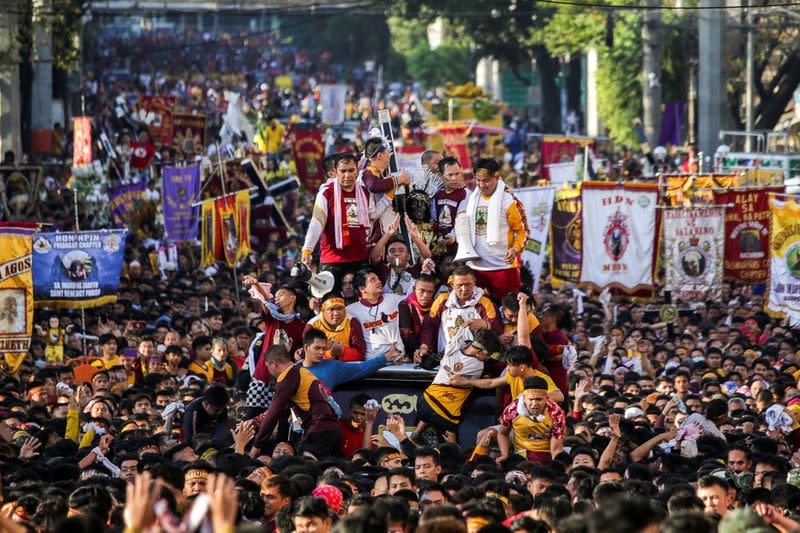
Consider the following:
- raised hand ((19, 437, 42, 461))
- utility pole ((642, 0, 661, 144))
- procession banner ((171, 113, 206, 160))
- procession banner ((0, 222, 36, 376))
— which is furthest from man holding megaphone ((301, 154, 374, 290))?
utility pole ((642, 0, 661, 144))

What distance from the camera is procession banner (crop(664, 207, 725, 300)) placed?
22.8 m

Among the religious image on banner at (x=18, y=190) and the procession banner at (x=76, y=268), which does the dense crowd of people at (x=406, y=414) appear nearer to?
the procession banner at (x=76, y=268)

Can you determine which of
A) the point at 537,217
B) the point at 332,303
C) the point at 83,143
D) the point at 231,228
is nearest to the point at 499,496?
the point at 332,303

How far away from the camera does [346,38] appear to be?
3777 inches

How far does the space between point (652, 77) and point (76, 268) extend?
2346 cm

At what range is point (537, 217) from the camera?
23.0 m

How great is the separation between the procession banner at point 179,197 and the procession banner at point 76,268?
15.1ft

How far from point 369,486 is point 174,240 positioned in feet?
49.7

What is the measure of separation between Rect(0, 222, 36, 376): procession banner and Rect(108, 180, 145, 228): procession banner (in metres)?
8.23

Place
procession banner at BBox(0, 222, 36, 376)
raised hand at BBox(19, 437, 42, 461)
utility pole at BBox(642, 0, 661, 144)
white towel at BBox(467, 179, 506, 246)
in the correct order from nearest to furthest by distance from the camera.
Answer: raised hand at BBox(19, 437, 42, 461)
white towel at BBox(467, 179, 506, 246)
procession banner at BBox(0, 222, 36, 376)
utility pole at BBox(642, 0, 661, 144)

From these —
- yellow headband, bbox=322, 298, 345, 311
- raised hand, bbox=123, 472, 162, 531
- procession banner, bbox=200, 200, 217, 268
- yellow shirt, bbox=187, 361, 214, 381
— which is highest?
procession banner, bbox=200, 200, 217, 268

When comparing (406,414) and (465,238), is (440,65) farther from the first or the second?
(406,414)

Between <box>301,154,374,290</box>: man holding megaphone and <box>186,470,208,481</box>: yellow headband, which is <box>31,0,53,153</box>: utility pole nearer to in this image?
<box>301,154,374,290</box>: man holding megaphone

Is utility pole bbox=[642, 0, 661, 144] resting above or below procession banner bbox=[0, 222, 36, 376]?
above
